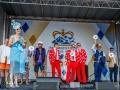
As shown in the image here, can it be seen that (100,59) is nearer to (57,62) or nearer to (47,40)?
(57,62)

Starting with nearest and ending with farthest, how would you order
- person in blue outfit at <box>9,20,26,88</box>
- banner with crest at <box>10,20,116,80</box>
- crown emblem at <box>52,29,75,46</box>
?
person in blue outfit at <box>9,20,26,88</box> < banner with crest at <box>10,20,116,80</box> < crown emblem at <box>52,29,75,46</box>

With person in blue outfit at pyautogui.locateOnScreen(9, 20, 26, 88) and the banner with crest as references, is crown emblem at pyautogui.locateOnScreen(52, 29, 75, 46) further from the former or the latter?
person in blue outfit at pyautogui.locateOnScreen(9, 20, 26, 88)

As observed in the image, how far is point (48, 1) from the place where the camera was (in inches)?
A: 265

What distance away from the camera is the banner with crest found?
25.6 feet

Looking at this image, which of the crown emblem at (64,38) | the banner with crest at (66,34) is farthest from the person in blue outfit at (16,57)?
the crown emblem at (64,38)

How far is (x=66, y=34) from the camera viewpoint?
8.02 metres

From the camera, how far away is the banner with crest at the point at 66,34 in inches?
308

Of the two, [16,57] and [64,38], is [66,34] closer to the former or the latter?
[64,38]

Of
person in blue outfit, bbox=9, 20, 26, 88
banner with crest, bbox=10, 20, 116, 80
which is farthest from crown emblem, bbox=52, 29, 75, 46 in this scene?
person in blue outfit, bbox=9, 20, 26, 88

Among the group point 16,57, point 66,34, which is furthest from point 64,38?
A: point 16,57

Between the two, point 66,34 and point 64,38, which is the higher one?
point 66,34

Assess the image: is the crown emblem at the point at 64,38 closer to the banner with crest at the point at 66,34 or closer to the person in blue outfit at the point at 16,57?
the banner with crest at the point at 66,34

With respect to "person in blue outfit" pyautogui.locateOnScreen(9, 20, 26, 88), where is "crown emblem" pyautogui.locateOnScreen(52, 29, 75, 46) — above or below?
above

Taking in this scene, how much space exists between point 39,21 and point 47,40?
959 mm
